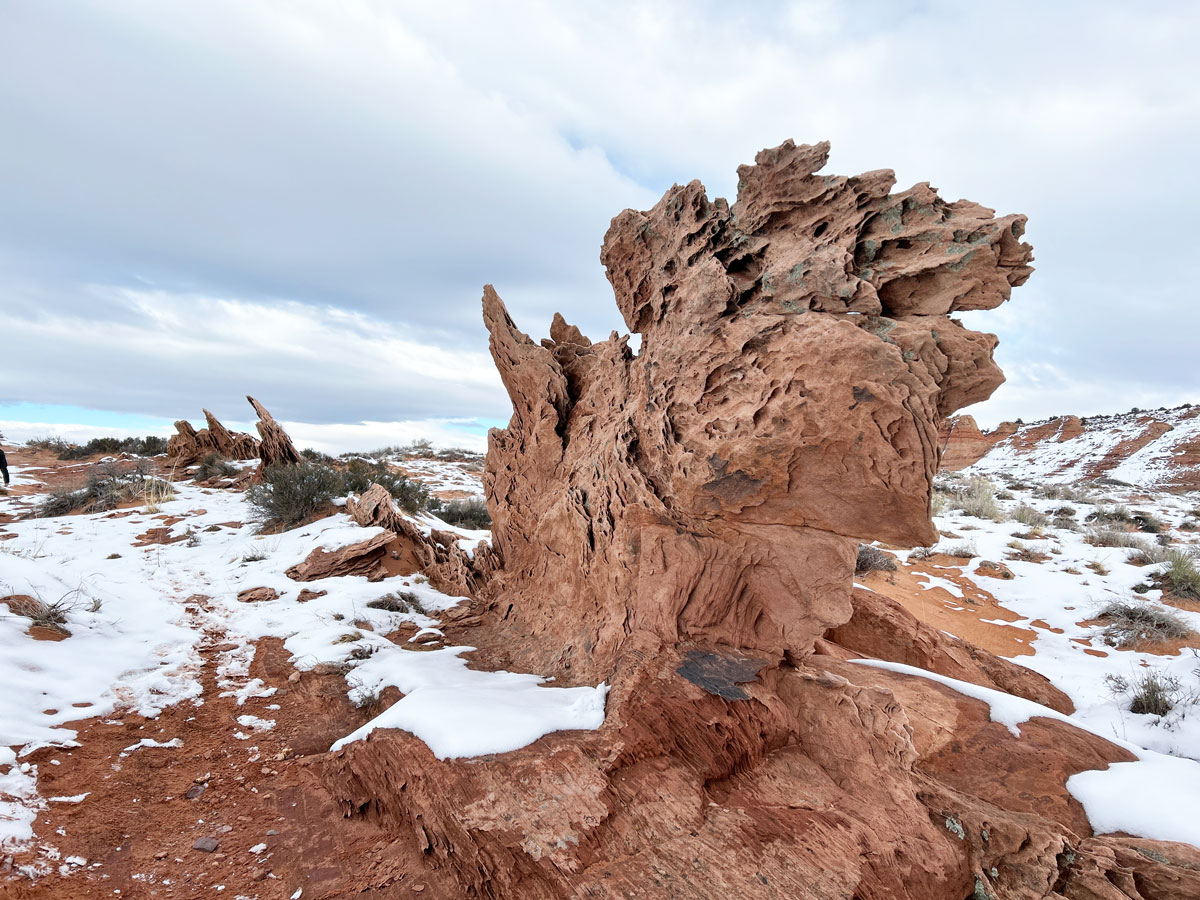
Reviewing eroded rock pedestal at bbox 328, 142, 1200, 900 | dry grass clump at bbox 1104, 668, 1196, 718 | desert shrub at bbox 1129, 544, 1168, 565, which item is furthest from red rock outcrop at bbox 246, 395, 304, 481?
desert shrub at bbox 1129, 544, 1168, 565

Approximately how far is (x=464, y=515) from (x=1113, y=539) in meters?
14.8

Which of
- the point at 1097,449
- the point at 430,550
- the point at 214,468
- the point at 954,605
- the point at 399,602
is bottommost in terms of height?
the point at 954,605

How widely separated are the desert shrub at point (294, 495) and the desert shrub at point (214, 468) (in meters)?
5.15

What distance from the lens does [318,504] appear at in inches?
393

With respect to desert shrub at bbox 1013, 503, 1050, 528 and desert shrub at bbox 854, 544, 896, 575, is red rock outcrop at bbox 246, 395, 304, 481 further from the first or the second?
desert shrub at bbox 1013, 503, 1050, 528

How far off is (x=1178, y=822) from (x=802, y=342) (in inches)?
136

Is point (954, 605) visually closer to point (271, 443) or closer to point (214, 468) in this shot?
point (271, 443)

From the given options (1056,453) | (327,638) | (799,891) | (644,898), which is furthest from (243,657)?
(1056,453)

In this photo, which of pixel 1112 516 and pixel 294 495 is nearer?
pixel 294 495

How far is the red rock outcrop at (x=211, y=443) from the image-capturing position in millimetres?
16859

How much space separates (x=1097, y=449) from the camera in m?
33.9

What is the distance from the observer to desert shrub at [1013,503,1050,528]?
14.2m

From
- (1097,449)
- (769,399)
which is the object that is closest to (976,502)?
(769,399)

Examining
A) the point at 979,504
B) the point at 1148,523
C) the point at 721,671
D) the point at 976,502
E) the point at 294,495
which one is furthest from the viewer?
the point at 976,502
